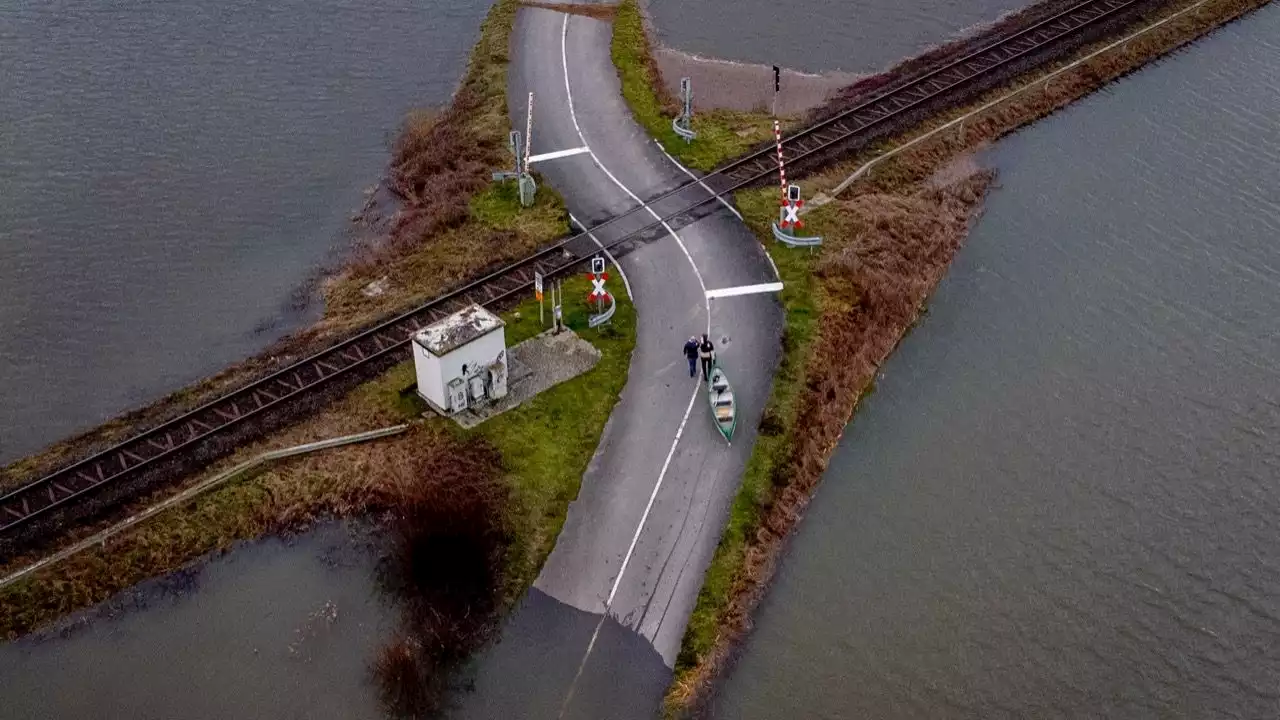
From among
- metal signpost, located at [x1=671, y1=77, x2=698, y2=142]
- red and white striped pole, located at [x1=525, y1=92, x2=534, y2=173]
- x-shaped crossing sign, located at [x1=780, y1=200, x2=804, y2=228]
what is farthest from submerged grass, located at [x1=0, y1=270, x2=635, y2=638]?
metal signpost, located at [x1=671, y1=77, x2=698, y2=142]

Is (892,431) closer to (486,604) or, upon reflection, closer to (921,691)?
(921,691)

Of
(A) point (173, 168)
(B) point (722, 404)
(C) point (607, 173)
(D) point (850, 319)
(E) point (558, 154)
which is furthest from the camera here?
(A) point (173, 168)

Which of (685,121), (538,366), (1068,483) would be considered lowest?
(1068,483)

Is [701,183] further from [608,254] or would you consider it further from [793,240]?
[608,254]

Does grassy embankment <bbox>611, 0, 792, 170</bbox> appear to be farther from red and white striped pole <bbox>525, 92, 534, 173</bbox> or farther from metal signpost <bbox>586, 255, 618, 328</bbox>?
metal signpost <bbox>586, 255, 618, 328</bbox>

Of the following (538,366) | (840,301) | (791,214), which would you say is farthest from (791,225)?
(538,366)

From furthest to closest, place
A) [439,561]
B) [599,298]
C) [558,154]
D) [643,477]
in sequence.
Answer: [558,154]
[599,298]
[643,477]
[439,561]

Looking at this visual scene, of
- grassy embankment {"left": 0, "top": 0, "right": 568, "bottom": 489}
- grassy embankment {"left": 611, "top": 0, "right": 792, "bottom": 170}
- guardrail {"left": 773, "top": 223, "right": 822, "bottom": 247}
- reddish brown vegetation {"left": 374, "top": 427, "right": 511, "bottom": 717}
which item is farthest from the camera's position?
grassy embankment {"left": 611, "top": 0, "right": 792, "bottom": 170}
